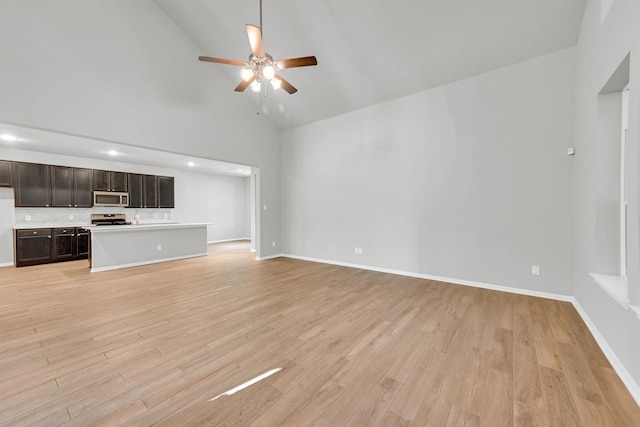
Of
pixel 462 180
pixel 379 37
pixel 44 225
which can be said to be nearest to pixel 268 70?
pixel 379 37

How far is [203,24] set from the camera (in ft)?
15.1

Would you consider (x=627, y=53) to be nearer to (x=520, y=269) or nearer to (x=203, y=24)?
(x=520, y=269)

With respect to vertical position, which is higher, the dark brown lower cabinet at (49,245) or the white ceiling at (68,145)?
the white ceiling at (68,145)

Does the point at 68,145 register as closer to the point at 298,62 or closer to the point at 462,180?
the point at 298,62

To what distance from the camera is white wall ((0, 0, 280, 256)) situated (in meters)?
3.27

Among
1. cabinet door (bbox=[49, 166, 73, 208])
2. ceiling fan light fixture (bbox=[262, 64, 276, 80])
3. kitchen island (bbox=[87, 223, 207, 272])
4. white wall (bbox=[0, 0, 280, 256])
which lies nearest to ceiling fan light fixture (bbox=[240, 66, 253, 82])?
ceiling fan light fixture (bbox=[262, 64, 276, 80])

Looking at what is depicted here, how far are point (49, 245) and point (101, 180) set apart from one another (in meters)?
1.87

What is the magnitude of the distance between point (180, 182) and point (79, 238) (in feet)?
9.93

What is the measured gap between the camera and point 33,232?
562 cm

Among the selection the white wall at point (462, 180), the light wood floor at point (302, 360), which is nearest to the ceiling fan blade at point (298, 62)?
the white wall at point (462, 180)

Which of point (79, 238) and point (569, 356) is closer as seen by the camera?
point (569, 356)

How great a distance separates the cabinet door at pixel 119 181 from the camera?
6902 mm

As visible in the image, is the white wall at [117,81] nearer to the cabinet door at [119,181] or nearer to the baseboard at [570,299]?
the baseboard at [570,299]

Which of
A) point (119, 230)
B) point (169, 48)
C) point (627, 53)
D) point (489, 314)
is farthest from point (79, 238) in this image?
point (627, 53)
